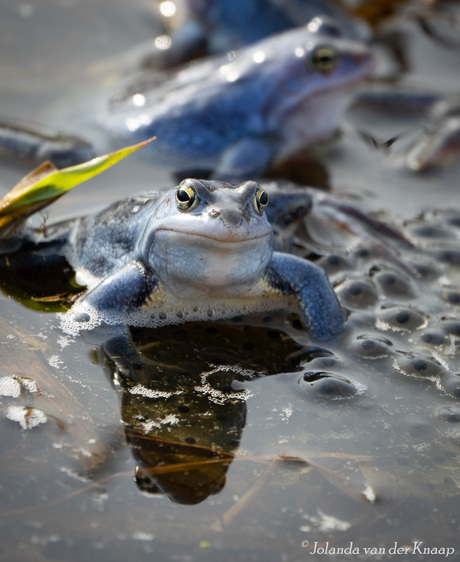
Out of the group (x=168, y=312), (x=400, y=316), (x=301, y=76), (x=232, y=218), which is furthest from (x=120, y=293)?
(x=301, y=76)

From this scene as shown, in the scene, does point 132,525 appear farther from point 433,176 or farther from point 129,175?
point 433,176

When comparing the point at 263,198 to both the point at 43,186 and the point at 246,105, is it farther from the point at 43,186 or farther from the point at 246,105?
the point at 246,105

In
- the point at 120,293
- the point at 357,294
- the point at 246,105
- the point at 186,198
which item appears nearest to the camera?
the point at 186,198

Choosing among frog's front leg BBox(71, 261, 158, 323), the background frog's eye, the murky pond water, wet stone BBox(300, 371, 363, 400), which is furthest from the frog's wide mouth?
wet stone BBox(300, 371, 363, 400)

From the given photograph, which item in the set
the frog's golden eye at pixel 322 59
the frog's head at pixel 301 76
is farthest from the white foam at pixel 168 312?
the frog's golden eye at pixel 322 59

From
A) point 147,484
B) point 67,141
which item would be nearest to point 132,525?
point 147,484
